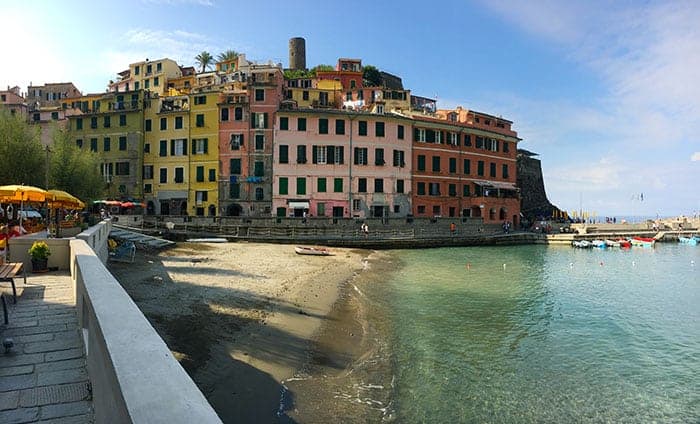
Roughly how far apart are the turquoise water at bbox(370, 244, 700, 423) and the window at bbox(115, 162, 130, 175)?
4082cm

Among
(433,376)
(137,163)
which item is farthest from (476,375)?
(137,163)

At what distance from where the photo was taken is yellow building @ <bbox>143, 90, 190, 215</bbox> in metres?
49.5

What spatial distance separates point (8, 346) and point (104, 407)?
376cm

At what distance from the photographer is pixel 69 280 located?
10328mm

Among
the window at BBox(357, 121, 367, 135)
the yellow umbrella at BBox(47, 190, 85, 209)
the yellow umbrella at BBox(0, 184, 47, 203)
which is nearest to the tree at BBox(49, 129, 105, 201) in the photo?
the yellow umbrella at BBox(47, 190, 85, 209)

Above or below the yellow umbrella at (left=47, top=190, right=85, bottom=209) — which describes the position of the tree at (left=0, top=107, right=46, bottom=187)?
above

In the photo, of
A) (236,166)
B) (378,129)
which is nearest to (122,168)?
(236,166)

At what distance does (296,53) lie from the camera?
312ft

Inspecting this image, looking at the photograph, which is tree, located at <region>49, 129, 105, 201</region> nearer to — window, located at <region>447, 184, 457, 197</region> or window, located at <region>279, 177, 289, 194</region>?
window, located at <region>279, 177, 289, 194</region>

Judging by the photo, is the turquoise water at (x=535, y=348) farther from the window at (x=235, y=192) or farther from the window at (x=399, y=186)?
the window at (x=235, y=192)

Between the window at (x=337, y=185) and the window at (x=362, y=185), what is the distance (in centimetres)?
199

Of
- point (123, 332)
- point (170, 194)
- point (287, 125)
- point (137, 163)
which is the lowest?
point (123, 332)

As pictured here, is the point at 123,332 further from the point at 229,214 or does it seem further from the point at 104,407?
the point at 229,214

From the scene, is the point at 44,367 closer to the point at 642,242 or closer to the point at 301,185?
the point at 301,185
